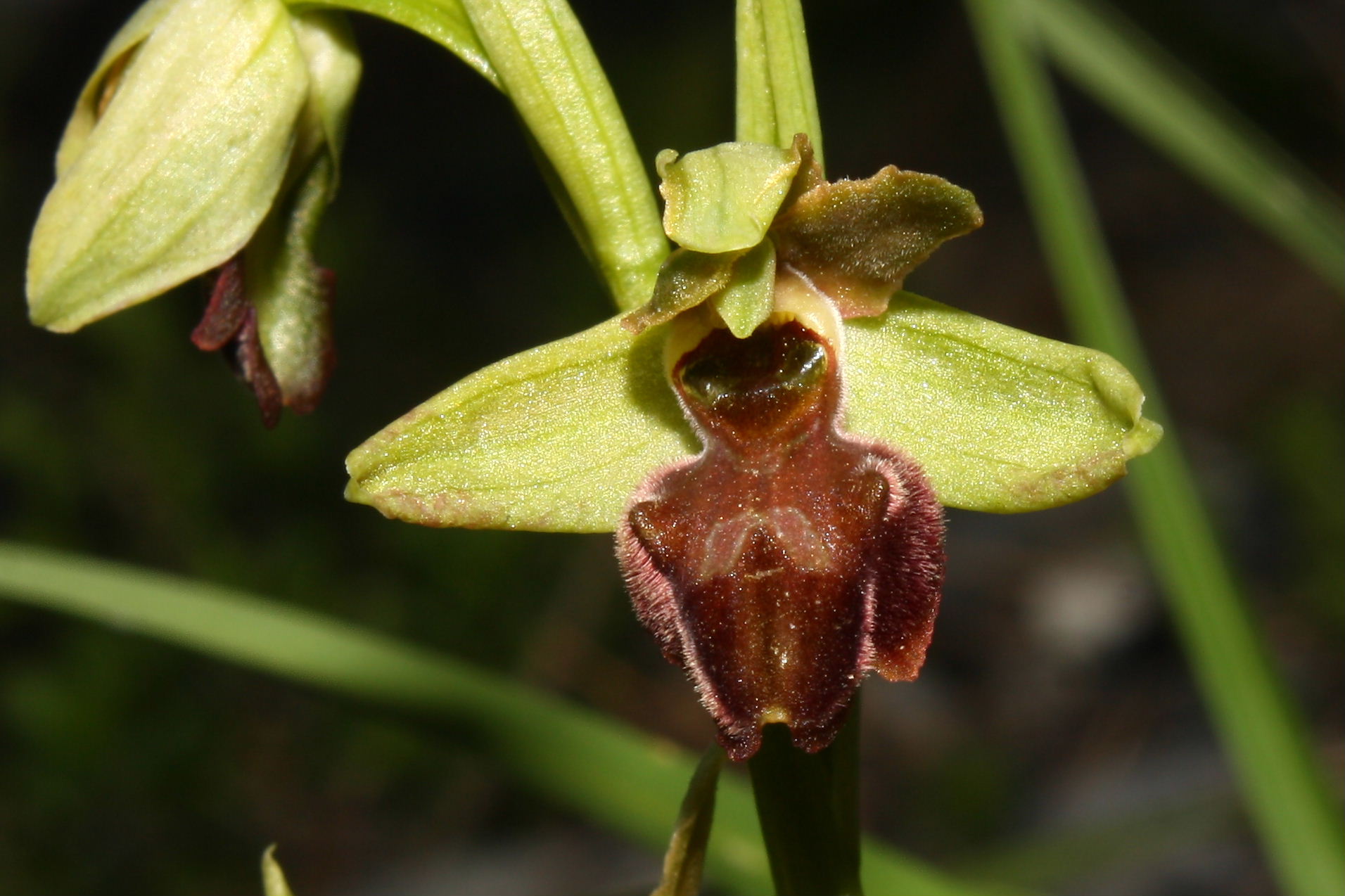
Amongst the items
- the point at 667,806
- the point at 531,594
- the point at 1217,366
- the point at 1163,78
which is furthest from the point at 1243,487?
the point at 667,806

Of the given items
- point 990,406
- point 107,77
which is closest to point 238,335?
point 107,77

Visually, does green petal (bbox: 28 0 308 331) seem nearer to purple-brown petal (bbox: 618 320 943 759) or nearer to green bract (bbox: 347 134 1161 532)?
green bract (bbox: 347 134 1161 532)

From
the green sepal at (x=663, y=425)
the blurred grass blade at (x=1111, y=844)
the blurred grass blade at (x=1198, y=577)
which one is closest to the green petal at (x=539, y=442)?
the green sepal at (x=663, y=425)

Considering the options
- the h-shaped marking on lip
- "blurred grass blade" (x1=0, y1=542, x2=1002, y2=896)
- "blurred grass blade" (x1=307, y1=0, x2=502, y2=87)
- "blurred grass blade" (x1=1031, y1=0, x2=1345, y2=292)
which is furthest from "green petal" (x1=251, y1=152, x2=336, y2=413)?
"blurred grass blade" (x1=1031, y1=0, x2=1345, y2=292)

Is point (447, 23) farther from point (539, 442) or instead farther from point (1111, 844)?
point (1111, 844)

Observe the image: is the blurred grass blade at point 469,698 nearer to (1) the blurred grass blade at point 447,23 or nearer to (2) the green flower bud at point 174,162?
(2) the green flower bud at point 174,162

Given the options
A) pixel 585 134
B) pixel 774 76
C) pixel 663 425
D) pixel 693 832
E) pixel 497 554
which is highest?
pixel 774 76
